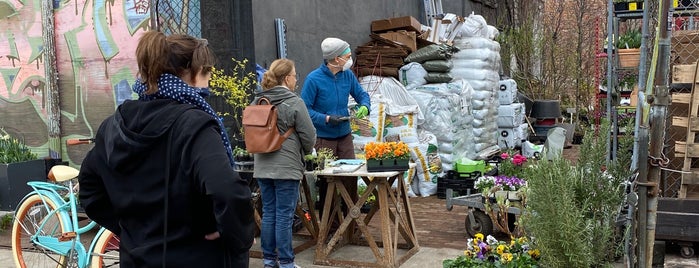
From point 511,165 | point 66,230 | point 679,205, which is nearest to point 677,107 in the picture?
point 679,205

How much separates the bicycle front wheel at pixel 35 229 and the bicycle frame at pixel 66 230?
3 centimetres

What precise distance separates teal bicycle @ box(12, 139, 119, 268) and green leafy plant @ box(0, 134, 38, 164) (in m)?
2.28

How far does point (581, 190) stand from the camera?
383 centimetres

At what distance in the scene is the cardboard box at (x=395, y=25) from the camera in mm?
9648

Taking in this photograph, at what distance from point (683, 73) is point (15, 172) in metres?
6.46

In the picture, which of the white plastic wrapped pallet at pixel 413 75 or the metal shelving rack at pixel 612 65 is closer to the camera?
the metal shelving rack at pixel 612 65

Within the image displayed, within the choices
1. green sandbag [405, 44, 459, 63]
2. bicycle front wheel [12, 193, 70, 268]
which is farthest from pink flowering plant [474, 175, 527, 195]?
bicycle front wheel [12, 193, 70, 268]

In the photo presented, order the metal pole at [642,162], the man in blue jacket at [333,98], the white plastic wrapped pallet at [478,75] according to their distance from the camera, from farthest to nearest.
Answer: the white plastic wrapped pallet at [478,75]
the man in blue jacket at [333,98]
the metal pole at [642,162]

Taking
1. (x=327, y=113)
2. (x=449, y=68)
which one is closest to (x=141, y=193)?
(x=327, y=113)

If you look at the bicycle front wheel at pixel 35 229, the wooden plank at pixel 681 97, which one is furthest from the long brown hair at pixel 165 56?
the wooden plank at pixel 681 97

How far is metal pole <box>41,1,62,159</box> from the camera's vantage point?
7645 millimetres

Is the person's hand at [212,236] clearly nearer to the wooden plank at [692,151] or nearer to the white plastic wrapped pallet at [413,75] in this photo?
A: the wooden plank at [692,151]

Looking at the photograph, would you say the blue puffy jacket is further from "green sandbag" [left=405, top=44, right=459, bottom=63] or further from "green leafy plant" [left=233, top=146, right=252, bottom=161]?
"green sandbag" [left=405, top=44, right=459, bottom=63]

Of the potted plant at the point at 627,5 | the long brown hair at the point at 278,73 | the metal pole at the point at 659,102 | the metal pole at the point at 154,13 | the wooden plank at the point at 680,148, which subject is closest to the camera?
the metal pole at the point at 659,102
